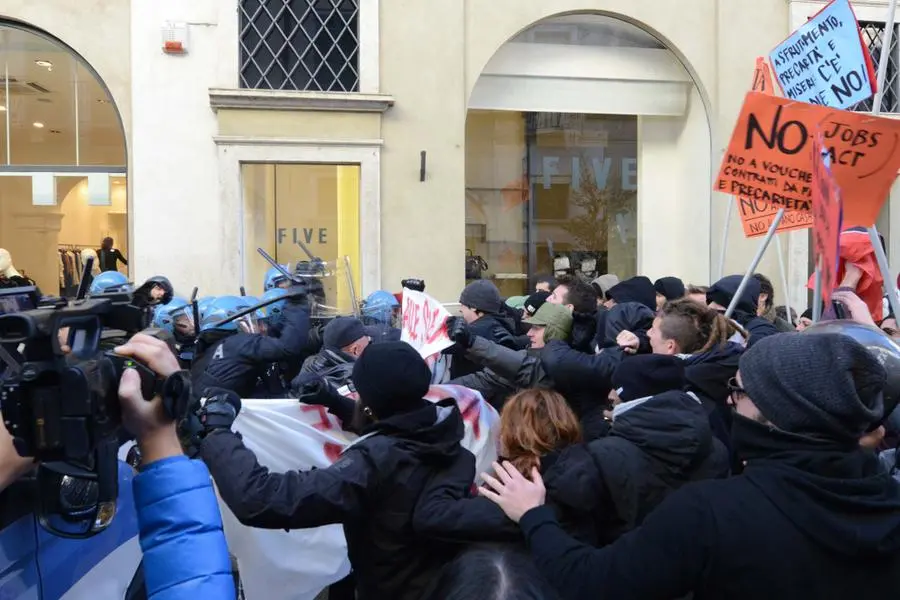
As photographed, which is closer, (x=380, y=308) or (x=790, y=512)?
(x=790, y=512)

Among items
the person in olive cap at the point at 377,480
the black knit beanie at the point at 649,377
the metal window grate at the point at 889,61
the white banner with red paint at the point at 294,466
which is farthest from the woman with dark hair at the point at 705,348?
the metal window grate at the point at 889,61

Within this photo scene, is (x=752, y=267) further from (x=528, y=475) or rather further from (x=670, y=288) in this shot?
(x=528, y=475)

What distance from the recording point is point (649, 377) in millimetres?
3617

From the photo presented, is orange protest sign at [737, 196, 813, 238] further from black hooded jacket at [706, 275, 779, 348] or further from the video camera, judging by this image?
the video camera

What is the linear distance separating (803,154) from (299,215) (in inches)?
299

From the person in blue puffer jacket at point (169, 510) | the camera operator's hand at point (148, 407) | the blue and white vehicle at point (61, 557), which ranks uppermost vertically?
the camera operator's hand at point (148, 407)

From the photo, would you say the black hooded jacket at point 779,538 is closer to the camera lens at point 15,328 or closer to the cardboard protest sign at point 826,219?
the camera lens at point 15,328

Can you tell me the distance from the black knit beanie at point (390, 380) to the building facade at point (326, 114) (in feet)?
27.0

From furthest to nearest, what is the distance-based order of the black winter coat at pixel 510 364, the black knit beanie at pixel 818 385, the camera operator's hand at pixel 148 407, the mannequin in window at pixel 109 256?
the mannequin in window at pixel 109 256, the black winter coat at pixel 510 364, the black knit beanie at pixel 818 385, the camera operator's hand at pixel 148 407

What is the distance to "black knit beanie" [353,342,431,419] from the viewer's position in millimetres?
2928

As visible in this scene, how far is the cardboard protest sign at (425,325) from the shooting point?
4.79 meters

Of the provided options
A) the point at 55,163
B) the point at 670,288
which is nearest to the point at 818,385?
the point at 670,288

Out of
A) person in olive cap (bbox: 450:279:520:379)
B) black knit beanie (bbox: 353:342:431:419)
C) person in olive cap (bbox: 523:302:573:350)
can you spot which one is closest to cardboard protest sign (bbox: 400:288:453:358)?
person in olive cap (bbox: 523:302:573:350)

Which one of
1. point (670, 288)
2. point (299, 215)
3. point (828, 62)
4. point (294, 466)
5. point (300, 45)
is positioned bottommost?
point (294, 466)
